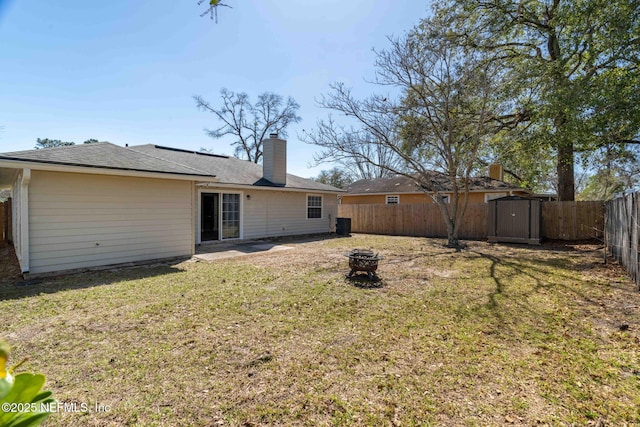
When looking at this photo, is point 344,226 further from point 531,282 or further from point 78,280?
point 78,280

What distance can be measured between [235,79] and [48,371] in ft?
37.9

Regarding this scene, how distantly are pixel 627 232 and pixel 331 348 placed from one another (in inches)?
284

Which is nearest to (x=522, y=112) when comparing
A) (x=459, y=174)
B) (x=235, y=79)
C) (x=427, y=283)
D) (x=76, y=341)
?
(x=459, y=174)

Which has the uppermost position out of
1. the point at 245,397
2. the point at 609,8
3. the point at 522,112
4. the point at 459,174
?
the point at 609,8

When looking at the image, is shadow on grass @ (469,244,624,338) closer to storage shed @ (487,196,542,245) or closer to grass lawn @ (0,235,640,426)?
grass lawn @ (0,235,640,426)

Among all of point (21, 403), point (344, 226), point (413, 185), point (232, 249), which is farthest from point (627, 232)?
point (413, 185)

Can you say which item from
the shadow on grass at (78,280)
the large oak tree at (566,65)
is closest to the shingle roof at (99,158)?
the shadow on grass at (78,280)

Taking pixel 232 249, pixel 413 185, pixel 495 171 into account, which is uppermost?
pixel 495 171

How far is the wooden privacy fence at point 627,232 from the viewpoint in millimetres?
5656

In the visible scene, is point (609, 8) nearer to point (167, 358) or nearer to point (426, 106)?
point (426, 106)

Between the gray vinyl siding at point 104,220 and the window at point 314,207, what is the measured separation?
7.12m

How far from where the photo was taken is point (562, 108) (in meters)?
9.41

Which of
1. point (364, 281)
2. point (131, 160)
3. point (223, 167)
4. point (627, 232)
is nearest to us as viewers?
point (364, 281)

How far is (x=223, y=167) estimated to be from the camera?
42.6 feet
